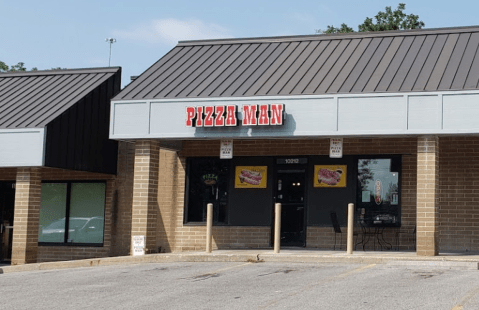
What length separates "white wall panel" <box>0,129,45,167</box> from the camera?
21.8m

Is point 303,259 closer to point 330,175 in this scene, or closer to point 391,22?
point 330,175

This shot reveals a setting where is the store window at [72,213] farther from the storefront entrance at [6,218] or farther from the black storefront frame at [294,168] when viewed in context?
the black storefront frame at [294,168]

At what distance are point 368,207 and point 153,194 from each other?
5784 mm

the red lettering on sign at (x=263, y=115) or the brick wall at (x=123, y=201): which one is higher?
the red lettering on sign at (x=263, y=115)

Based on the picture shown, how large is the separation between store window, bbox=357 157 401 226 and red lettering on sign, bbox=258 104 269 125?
342cm

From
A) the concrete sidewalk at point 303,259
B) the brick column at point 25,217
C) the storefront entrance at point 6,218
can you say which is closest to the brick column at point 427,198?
the concrete sidewalk at point 303,259

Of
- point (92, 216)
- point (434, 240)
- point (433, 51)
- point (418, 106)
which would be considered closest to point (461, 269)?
point (434, 240)

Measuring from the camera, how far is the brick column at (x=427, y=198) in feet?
62.8

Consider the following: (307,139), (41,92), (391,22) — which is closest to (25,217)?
(41,92)

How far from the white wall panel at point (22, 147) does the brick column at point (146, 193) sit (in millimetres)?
2568

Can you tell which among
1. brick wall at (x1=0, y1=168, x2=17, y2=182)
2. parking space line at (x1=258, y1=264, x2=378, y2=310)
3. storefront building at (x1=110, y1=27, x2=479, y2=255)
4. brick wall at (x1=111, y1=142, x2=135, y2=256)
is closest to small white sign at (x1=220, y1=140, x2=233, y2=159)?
storefront building at (x1=110, y1=27, x2=479, y2=255)

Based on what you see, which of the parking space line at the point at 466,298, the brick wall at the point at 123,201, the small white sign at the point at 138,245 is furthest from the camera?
the brick wall at the point at 123,201

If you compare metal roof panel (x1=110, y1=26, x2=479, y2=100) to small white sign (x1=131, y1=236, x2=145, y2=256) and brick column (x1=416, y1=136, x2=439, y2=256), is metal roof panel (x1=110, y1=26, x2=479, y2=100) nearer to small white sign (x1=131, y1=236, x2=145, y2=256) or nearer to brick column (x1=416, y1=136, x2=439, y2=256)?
brick column (x1=416, y1=136, x2=439, y2=256)

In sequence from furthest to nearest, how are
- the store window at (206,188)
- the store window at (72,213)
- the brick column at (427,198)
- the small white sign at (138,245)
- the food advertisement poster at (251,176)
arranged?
the store window at (72,213)
the store window at (206,188)
the food advertisement poster at (251,176)
the small white sign at (138,245)
the brick column at (427,198)
